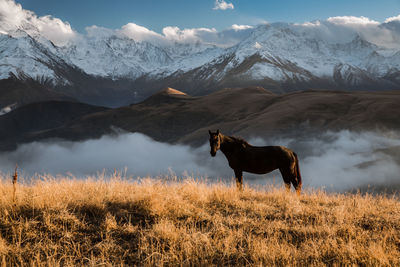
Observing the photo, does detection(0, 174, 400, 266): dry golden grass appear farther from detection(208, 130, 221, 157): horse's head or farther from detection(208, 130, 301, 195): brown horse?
detection(208, 130, 301, 195): brown horse

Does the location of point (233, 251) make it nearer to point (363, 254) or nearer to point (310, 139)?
point (363, 254)

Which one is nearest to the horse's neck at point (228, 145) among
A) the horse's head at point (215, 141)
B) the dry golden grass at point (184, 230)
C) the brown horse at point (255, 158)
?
the brown horse at point (255, 158)

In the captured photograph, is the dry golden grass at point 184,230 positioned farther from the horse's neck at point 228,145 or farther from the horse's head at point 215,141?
the horse's neck at point 228,145

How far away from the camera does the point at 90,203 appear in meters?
6.25

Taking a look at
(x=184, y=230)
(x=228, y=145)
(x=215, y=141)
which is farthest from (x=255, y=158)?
(x=184, y=230)

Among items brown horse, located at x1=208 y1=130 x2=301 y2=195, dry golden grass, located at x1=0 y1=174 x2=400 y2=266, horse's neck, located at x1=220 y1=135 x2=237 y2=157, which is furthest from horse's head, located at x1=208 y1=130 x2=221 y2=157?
dry golden grass, located at x1=0 y1=174 x2=400 y2=266

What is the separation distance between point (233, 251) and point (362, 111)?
133 m

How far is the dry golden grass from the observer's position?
454 cm

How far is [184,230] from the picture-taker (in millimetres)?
5262

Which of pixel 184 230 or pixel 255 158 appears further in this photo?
pixel 255 158

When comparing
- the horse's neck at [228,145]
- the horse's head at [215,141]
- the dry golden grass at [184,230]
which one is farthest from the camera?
the horse's neck at [228,145]

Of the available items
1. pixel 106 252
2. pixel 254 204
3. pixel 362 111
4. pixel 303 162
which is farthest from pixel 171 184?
pixel 303 162

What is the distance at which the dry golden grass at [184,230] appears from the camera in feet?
14.9

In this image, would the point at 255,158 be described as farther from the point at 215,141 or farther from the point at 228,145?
the point at 215,141
